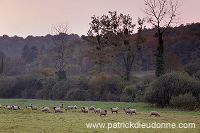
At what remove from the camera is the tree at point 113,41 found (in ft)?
222

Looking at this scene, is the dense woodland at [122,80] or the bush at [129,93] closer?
the dense woodland at [122,80]

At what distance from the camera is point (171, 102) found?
40.4 m

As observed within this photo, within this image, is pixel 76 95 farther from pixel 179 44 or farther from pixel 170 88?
pixel 179 44

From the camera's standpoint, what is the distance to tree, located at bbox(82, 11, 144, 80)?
67.7 m

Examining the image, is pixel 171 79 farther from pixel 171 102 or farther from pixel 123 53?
pixel 123 53

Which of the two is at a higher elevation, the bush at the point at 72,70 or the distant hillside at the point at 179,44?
the distant hillside at the point at 179,44

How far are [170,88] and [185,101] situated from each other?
150 inches

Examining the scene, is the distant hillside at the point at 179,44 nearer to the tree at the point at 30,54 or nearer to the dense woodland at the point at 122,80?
the dense woodland at the point at 122,80

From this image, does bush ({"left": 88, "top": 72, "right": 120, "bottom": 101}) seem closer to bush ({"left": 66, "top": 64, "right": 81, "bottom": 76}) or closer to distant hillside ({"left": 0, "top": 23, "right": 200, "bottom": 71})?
distant hillside ({"left": 0, "top": 23, "right": 200, "bottom": 71})

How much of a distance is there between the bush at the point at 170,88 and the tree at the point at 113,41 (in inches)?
883

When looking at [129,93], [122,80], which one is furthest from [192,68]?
[122,80]

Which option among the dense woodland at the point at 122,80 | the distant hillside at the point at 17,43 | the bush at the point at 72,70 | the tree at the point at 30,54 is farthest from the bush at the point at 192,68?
the distant hillside at the point at 17,43

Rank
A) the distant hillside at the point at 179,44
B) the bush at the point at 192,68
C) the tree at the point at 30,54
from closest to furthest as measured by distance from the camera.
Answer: the bush at the point at 192,68
the distant hillside at the point at 179,44
the tree at the point at 30,54

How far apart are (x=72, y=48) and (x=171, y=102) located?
84.9m
